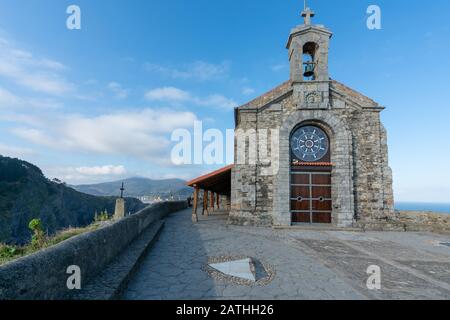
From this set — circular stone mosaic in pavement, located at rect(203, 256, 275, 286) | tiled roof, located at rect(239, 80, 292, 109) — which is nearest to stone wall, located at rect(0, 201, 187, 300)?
circular stone mosaic in pavement, located at rect(203, 256, 275, 286)

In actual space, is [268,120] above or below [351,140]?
above

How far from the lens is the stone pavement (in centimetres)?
409

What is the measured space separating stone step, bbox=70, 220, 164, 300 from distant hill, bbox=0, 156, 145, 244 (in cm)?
4793

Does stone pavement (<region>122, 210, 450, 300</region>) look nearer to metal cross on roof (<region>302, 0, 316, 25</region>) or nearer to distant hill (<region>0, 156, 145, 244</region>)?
metal cross on roof (<region>302, 0, 316, 25</region>)

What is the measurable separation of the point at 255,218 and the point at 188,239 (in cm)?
434

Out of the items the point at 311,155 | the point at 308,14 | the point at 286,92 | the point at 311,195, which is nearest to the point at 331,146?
the point at 311,155

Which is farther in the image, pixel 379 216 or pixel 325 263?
pixel 379 216

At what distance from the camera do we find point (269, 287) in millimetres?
4316
